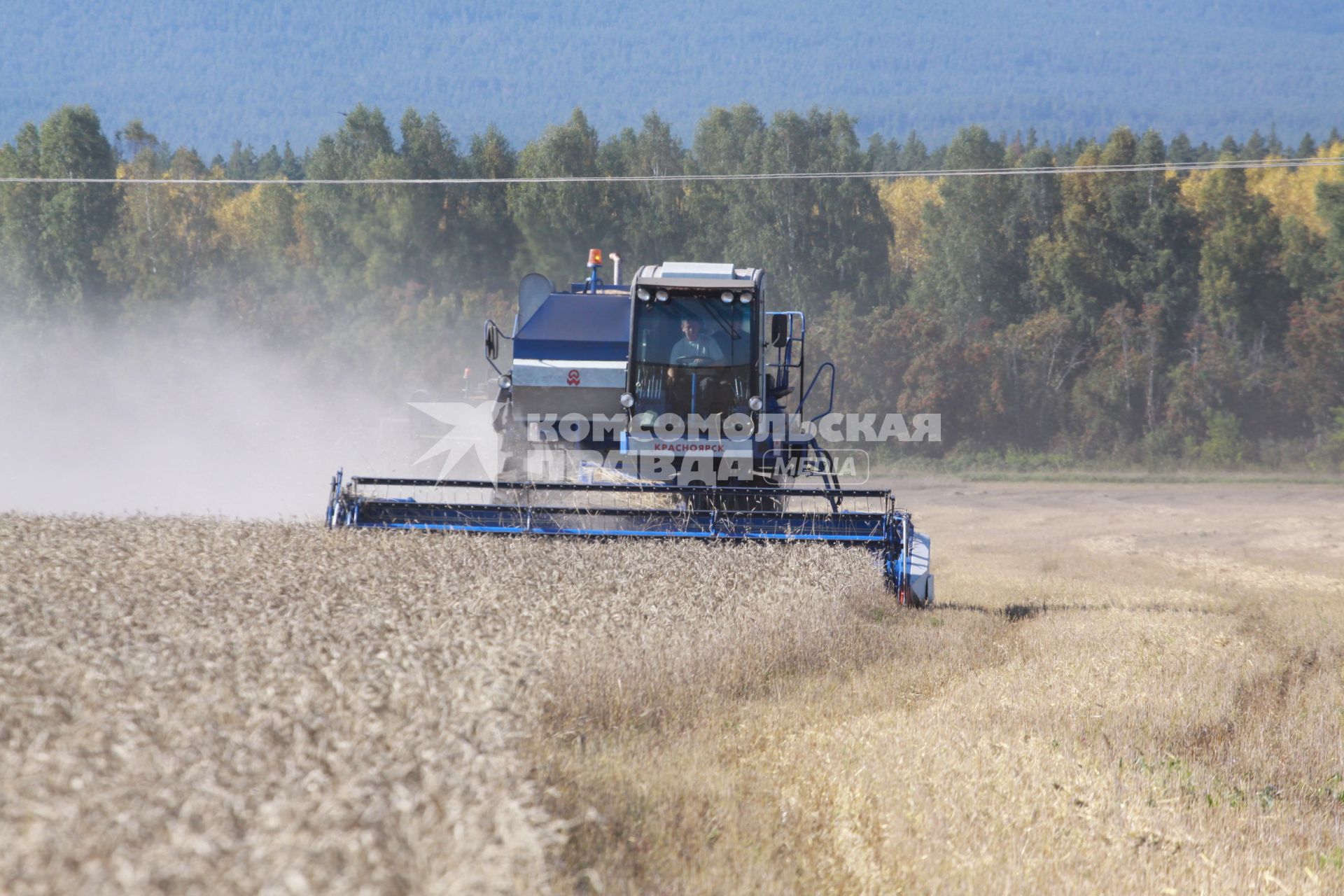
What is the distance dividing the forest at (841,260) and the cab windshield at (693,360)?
84.4 feet

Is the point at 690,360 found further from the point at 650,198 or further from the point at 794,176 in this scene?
the point at 650,198

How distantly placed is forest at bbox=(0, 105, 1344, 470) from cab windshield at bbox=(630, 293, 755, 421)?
1013 inches

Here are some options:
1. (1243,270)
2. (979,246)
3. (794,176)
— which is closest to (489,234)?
(979,246)

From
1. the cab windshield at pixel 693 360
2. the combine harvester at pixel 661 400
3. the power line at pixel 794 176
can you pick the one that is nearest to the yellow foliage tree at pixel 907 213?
the power line at pixel 794 176

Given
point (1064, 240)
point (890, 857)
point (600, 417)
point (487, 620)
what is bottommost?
point (890, 857)

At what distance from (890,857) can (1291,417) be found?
37.4 meters

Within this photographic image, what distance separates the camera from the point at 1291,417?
37125 mm

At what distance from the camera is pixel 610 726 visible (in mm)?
5426

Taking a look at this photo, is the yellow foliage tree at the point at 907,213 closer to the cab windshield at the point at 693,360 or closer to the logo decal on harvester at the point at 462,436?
the logo decal on harvester at the point at 462,436

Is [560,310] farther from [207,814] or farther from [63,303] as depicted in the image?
[63,303]

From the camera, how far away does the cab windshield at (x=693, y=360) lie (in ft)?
38.9

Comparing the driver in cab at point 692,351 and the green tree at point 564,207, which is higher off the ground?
the green tree at point 564,207

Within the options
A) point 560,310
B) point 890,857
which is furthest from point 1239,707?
point 560,310

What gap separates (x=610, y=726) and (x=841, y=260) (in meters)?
37.4
